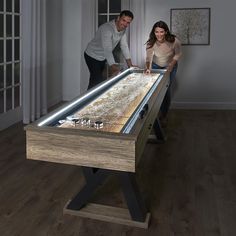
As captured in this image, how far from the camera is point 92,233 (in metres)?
2.36

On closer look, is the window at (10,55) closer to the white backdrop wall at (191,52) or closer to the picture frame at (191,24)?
the white backdrop wall at (191,52)

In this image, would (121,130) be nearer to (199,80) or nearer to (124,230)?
(124,230)

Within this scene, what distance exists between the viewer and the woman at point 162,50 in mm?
4594

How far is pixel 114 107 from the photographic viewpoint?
269cm

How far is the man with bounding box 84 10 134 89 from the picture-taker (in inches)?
170

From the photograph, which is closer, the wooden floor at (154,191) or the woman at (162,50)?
the wooden floor at (154,191)

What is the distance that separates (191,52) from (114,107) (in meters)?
3.64

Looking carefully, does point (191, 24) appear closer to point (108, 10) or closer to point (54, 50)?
point (108, 10)

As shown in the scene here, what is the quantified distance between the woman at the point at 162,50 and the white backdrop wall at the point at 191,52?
121 cm

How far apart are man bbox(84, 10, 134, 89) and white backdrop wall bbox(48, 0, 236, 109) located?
1.29 meters

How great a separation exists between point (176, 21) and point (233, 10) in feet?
2.80

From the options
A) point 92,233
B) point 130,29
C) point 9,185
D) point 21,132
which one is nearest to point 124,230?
point 92,233

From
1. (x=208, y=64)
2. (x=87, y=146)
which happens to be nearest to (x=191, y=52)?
(x=208, y=64)

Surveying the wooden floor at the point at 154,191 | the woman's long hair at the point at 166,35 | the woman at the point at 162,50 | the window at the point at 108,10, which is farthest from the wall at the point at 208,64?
the wooden floor at the point at 154,191
